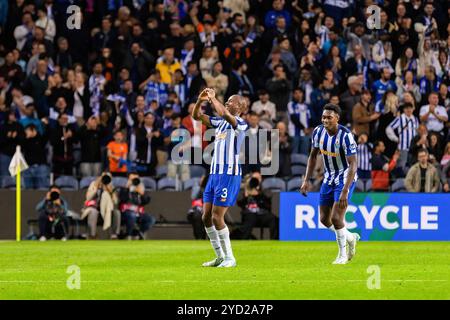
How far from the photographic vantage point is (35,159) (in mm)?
26531

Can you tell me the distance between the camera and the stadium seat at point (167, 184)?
85.9 feet

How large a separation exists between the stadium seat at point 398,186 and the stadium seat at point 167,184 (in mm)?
4864

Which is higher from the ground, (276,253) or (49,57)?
(49,57)

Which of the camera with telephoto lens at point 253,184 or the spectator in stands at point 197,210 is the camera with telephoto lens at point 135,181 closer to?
the spectator in stands at point 197,210

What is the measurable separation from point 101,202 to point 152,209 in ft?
4.00

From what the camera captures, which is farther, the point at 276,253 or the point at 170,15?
the point at 170,15

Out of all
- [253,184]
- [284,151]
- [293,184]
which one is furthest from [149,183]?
[293,184]

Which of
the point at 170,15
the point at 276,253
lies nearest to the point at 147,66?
the point at 170,15

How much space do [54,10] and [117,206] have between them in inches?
276

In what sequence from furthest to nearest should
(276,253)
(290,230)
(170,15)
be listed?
(170,15)
(290,230)
(276,253)

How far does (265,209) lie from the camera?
25594 mm

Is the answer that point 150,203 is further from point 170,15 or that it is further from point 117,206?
point 170,15

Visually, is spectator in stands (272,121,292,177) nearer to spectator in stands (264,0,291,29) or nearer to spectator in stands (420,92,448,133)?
spectator in stands (420,92,448,133)

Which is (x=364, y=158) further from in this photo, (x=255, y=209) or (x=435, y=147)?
(x=255, y=209)
